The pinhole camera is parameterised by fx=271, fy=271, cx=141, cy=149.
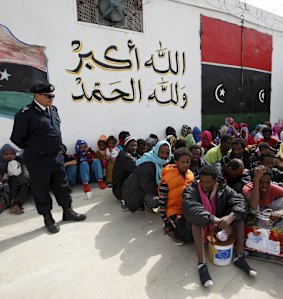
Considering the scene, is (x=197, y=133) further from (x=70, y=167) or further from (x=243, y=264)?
(x=243, y=264)

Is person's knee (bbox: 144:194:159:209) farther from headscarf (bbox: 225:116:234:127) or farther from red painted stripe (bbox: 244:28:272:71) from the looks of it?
red painted stripe (bbox: 244:28:272:71)

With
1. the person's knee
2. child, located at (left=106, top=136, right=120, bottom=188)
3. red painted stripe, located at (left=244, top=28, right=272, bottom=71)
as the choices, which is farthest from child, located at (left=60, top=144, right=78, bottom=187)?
red painted stripe, located at (left=244, top=28, right=272, bottom=71)

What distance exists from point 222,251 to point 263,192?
0.69 metres

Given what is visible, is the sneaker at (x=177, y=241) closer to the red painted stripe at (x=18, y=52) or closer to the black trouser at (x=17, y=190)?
the black trouser at (x=17, y=190)

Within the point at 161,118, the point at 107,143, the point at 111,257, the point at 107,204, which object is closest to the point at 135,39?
the point at 161,118

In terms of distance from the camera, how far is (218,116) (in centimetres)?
719

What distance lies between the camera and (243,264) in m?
2.08

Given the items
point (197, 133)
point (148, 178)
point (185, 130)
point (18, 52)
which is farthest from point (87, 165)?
point (197, 133)

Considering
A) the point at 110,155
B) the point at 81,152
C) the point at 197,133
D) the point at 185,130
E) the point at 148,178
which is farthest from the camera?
the point at 197,133

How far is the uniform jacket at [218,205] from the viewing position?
210 cm

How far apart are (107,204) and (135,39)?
3405 millimetres

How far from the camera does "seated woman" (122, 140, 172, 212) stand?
289 cm

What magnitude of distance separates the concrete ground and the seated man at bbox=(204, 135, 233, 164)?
3.83ft

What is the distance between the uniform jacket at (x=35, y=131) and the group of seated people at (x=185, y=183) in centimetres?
92
